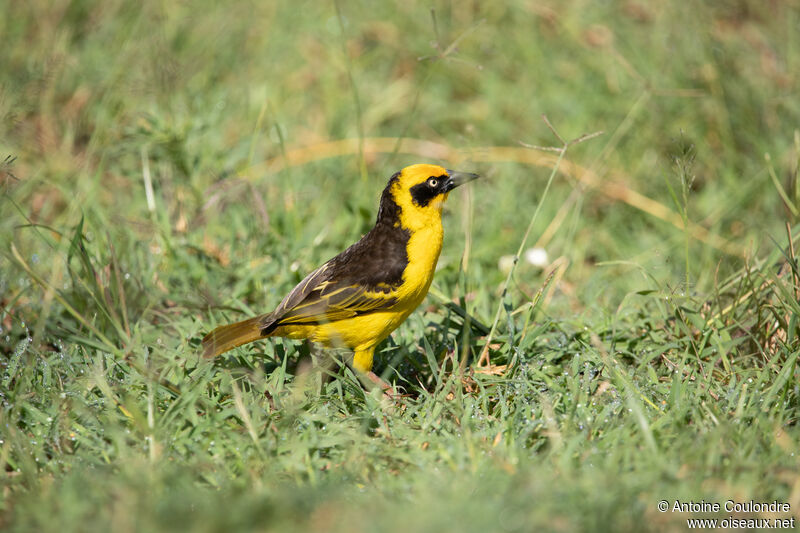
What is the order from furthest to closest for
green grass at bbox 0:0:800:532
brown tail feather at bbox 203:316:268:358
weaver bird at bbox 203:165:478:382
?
weaver bird at bbox 203:165:478:382 < brown tail feather at bbox 203:316:268:358 < green grass at bbox 0:0:800:532

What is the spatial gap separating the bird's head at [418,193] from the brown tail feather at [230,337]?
2.96 ft

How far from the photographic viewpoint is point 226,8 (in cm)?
701

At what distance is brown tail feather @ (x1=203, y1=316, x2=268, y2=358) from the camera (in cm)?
349

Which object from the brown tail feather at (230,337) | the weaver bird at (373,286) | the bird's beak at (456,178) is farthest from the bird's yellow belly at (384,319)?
the bird's beak at (456,178)

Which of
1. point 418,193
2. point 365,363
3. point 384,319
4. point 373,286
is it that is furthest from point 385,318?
point 418,193

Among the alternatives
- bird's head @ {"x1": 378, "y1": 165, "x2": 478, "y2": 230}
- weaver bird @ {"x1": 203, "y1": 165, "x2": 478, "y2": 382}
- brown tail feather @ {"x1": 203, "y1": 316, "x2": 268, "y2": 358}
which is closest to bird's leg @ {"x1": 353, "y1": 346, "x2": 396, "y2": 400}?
weaver bird @ {"x1": 203, "y1": 165, "x2": 478, "y2": 382}

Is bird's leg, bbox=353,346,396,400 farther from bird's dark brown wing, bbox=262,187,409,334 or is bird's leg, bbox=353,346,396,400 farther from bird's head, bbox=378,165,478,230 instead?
bird's head, bbox=378,165,478,230

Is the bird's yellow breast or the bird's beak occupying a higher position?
the bird's beak

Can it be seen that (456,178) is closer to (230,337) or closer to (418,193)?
(418,193)

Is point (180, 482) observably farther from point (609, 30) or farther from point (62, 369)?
point (609, 30)

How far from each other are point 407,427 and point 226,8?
5.16m

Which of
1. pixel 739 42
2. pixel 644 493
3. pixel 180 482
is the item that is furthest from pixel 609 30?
pixel 180 482

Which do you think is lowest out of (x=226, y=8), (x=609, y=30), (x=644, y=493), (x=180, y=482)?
(x=644, y=493)

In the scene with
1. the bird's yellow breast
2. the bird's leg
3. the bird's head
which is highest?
the bird's head
